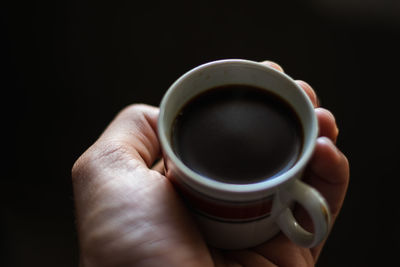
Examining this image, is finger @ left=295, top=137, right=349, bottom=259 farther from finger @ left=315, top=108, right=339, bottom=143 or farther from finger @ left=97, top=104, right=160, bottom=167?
finger @ left=97, top=104, right=160, bottom=167

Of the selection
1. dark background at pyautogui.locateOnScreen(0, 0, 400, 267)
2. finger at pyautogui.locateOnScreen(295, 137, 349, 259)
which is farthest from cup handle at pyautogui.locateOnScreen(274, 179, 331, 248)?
dark background at pyautogui.locateOnScreen(0, 0, 400, 267)

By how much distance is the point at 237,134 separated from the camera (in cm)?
70

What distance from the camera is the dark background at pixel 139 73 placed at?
126cm

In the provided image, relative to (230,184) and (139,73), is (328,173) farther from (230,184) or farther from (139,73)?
(139,73)

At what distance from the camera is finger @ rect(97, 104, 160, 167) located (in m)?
0.81

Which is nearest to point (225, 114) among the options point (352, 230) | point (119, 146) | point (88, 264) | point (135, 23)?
point (119, 146)

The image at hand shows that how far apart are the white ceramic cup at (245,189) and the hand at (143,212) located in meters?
0.04

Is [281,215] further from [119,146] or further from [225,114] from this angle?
[119,146]

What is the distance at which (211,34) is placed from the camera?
1385 millimetres

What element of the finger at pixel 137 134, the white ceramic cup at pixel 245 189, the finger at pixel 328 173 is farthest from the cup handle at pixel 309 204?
the finger at pixel 137 134

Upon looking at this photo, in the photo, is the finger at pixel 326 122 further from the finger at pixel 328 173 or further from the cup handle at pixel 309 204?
the cup handle at pixel 309 204

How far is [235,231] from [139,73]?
82 cm

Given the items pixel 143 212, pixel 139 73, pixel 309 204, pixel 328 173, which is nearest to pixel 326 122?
pixel 328 173

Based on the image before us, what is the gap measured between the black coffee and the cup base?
0.20 ft
